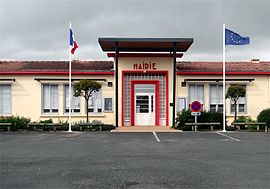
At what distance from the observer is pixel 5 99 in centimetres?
2147

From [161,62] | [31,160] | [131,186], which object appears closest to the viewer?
[131,186]

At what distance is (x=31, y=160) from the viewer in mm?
9148

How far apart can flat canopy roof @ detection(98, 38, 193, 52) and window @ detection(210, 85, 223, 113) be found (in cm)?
327

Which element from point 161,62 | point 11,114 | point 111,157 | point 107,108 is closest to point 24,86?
point 11,114

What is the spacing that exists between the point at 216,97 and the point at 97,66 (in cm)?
834

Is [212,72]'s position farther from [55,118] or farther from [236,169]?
[236,169]

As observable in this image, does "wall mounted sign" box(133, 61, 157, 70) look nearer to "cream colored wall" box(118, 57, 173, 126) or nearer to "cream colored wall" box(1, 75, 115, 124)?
"cream colored wall" box(118, 57, 173, 126)

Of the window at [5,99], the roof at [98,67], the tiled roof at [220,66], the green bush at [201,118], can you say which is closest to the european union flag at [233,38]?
the roof at [98,67]

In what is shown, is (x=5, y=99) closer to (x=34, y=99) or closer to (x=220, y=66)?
(x=34, y=99)

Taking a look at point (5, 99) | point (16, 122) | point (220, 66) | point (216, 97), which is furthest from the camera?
point (220, 66)

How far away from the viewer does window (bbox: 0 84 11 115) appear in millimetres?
21453

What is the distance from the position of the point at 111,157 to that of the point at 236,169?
3.55m

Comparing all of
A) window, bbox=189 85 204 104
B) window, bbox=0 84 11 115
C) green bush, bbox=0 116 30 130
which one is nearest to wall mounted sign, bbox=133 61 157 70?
window, bbox=189 85 204 104

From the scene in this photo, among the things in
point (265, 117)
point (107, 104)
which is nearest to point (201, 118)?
point (265, 117)
